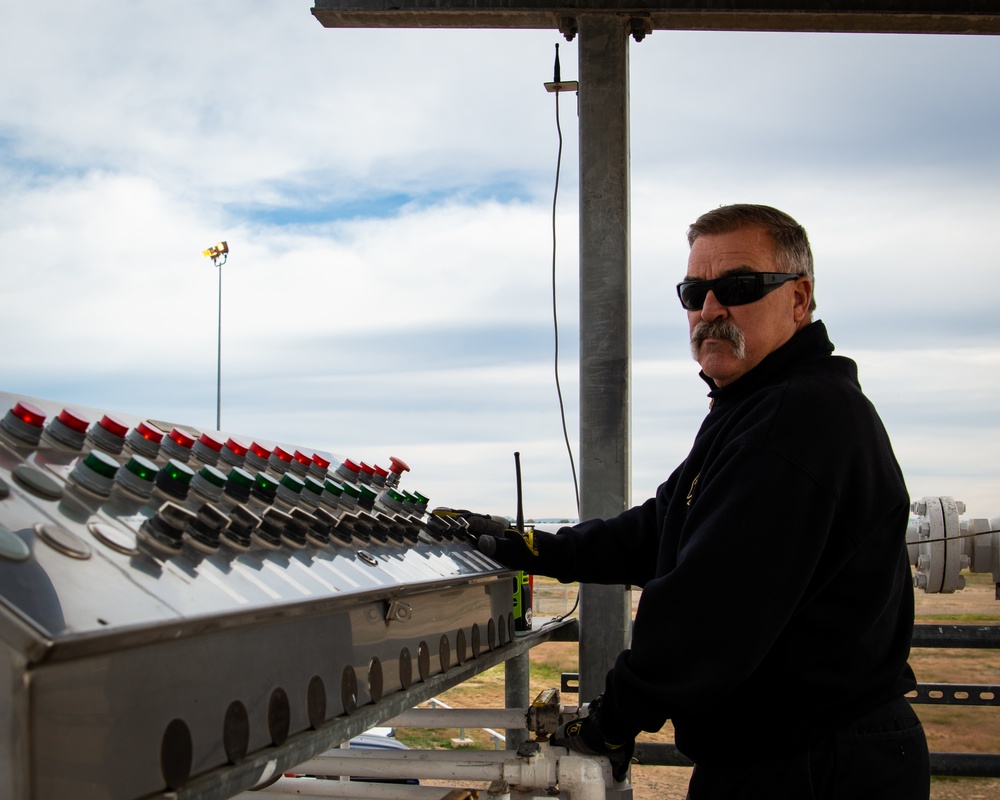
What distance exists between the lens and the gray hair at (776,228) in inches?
85.5

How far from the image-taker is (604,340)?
3.45m

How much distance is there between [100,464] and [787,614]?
1.14m

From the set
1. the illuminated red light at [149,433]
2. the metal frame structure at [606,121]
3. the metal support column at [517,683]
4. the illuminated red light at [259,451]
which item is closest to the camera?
the illuminated red light at [149,433]

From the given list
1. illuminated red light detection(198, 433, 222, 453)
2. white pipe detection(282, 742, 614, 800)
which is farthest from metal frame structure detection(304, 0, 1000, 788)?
illuminated red light detection(198, 433, 222, 453)

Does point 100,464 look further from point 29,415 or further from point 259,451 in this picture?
point 259,451

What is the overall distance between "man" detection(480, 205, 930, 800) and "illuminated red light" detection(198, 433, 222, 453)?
0.78 meters

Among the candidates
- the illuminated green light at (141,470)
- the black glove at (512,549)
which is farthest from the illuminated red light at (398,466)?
the illuminated green light at (141,470)

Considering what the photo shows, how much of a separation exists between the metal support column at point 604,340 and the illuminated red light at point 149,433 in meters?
2.03

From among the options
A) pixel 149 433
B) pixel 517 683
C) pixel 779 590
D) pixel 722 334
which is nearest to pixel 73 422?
pixel 149 433

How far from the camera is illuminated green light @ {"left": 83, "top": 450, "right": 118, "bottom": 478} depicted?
1239 mm

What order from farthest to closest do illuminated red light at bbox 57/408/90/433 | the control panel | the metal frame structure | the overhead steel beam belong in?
1. the overhead steel beam
2. the metal frame structure
3. illuminated red light at bbox 57/408/90/433
4. the control panel

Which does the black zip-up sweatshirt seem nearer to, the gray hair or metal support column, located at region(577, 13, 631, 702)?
the gray hair

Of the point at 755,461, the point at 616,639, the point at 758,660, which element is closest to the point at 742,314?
the point at 755,461

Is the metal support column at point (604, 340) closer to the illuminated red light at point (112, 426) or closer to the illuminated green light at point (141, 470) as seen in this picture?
the illuminated red light at point (112, 426)
